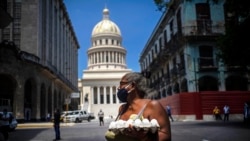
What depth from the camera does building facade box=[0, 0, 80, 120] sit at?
3597 cm

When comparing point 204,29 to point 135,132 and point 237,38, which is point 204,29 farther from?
point 135,132

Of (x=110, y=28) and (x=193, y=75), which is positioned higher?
(x=110, y=28)

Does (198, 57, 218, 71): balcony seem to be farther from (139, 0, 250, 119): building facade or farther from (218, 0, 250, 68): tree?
(218, 0, 250, 68): tree

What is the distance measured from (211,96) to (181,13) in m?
8.35

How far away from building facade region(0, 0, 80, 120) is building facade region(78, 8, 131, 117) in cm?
4432

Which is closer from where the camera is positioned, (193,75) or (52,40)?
(193,75)

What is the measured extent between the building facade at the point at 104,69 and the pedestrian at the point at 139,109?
87097mm

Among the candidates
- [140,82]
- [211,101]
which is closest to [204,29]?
[211,101]

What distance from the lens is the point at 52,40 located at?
4878cm

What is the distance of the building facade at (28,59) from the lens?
3597 centimetres

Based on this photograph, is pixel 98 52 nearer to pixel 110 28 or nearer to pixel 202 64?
pixel 110 28

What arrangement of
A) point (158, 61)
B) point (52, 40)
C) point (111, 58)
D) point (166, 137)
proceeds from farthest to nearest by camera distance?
point (111, 58) < point (52, 40) < point (158, 61) < point (166, 137)

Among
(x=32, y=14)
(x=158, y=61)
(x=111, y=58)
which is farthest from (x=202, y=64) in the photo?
(x=111, y=58)

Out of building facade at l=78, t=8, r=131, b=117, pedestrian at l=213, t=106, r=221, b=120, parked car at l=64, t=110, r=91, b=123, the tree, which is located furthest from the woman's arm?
building facade at l=78, t=8, r=131, b=117
